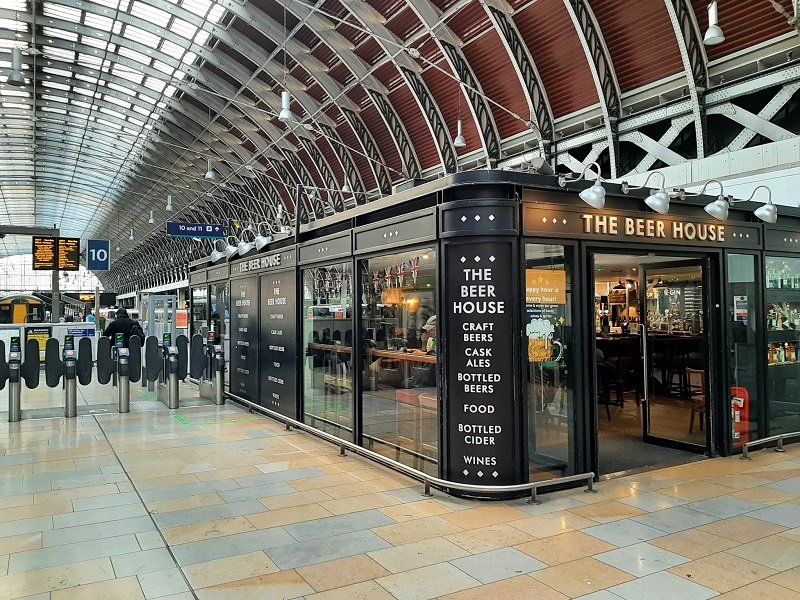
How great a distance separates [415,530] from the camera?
4422mm

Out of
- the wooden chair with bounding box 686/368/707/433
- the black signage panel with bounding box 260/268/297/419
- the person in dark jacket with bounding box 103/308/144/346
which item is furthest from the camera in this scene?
the person in dark jacket with bounding box 103/308/144/346

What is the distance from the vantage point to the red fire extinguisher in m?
6.57

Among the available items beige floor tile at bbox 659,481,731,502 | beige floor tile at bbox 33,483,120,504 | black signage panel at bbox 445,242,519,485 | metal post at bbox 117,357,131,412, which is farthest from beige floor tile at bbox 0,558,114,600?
metal post at bbox 117,357,131,412

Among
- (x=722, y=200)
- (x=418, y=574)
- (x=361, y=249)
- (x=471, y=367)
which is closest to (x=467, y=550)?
(x=418, y=574)

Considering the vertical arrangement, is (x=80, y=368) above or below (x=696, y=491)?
above

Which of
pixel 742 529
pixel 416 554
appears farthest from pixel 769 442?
pixel 416 554

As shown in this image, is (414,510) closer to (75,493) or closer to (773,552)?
(773,552)

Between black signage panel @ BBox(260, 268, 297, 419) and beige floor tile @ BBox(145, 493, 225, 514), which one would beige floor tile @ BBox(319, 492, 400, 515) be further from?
black signage panel @ BBox(260, 268, 297, 419)

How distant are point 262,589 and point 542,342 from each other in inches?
120

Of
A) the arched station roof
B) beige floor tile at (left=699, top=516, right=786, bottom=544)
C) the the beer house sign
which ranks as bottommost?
beige floor tile at (left=699, top=516, right=786, bottom=544)

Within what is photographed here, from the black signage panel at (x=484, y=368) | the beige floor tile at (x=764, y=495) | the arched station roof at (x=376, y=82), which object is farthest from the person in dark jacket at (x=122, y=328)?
the beige floor tile at (x=764, y=495)

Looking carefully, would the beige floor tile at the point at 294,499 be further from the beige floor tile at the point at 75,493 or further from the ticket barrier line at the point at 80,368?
the ticket barrier line at the point at 80,368

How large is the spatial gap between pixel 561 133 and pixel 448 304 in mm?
12561

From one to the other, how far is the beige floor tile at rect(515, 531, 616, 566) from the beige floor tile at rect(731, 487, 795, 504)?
181 centimetres
